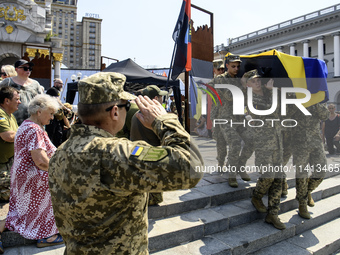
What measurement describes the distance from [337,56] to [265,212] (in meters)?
48.6

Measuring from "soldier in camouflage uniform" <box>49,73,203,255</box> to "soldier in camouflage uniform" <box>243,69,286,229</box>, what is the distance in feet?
9.11

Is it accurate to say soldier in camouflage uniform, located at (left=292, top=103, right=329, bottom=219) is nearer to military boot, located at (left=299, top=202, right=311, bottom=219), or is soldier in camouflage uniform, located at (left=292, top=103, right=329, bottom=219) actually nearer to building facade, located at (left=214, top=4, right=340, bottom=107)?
military boot, located at (left=299, top=202, right=311, bottom=219)

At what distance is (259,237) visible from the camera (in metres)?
3.63

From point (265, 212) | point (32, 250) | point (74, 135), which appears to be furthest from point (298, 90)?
point (32, 250)

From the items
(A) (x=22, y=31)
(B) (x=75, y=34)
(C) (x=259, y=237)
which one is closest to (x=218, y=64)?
(C) (x=259, y=237)

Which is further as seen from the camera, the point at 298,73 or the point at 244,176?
the point at 244,176

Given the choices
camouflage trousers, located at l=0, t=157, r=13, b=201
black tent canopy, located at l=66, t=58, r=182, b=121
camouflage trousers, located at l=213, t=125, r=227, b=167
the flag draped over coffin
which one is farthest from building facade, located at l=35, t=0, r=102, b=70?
camouflage trousers, located at l=0, t=157, r=13, b=201

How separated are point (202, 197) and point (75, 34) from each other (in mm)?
144079

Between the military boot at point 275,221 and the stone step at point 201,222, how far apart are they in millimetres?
204

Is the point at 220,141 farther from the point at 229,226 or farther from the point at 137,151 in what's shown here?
the point at 137,151

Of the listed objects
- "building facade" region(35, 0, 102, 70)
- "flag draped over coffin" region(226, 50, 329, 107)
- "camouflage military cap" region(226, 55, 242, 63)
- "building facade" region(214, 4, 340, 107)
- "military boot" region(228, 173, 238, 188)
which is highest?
"building facade" region(35, 0, 102, 70)

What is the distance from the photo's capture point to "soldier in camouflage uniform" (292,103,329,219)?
4242mm

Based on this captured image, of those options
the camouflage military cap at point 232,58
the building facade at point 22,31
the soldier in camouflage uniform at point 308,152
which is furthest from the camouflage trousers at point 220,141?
the building facade at point 22,31

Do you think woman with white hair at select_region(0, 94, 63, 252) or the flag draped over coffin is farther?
the flag draped over coffin
